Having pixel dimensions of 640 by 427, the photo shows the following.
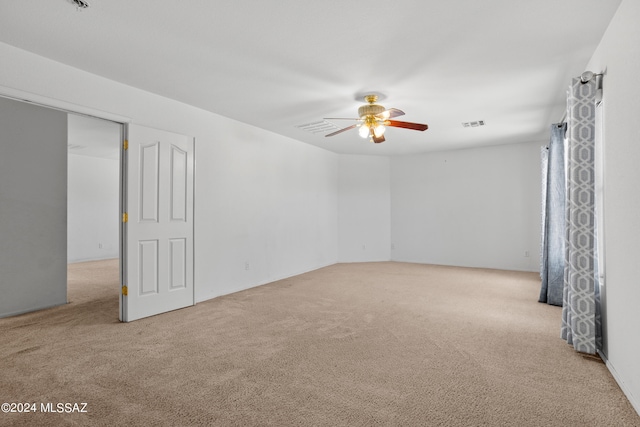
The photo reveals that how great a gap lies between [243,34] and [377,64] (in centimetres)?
125

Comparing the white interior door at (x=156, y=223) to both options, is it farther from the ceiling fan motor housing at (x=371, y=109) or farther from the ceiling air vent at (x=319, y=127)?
the ceiling fan motor housing at (x=371, y=109)

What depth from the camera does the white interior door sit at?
12.1ft

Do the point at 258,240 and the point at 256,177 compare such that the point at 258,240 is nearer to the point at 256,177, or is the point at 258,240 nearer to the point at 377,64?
the point at 256,177

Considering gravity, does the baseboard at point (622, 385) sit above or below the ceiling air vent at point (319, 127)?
below

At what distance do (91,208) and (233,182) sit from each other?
586 cm

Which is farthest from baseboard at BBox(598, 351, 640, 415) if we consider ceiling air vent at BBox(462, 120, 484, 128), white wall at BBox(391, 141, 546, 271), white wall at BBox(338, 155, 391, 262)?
white wall at BBox(338, 155, 391, 262)

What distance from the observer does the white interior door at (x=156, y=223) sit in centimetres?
369

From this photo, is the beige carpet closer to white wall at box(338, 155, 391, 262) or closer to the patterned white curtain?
the patterned white curtain

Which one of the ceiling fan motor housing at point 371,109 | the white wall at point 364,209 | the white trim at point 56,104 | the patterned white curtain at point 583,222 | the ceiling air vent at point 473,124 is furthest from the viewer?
the white wall at point 364,209

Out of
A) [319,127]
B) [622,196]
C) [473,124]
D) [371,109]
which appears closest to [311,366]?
[622,196]

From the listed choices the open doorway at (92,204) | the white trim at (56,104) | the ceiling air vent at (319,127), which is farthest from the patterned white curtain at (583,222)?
the open doorway at (92,204)

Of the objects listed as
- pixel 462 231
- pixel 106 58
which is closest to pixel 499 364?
pixel 106 58

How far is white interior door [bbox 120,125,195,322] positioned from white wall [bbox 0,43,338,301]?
23 centimetres

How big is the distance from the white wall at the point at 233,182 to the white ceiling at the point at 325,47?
Answer: 0.59 feet
